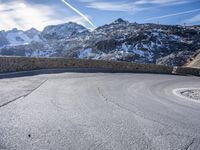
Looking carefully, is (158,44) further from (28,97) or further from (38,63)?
(28,97)

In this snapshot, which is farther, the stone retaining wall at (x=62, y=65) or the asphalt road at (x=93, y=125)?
the stone retaining wall at (x=62, y=65)

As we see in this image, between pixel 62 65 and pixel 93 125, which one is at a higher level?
pixel 93 125

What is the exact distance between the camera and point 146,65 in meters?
36.0

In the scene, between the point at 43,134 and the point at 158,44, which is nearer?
the point at 43,134

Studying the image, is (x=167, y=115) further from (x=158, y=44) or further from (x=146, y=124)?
(x=158, y=44)

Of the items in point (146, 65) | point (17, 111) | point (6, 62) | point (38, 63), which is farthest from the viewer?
point (146, 65)

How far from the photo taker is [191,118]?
337 inches

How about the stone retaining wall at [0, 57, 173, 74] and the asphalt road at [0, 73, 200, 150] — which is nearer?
the asphalt road at [0, 73, 200, 150]

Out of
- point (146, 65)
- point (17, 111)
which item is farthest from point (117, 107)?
point (146, 65)

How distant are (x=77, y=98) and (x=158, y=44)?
174 metres

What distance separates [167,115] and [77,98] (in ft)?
12.7

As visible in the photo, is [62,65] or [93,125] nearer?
[93,125]

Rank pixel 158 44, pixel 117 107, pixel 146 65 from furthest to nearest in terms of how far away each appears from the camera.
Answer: pixel 158 44, pixel 146 65, pixel 117 107

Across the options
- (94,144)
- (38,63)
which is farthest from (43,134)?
(38,63)
